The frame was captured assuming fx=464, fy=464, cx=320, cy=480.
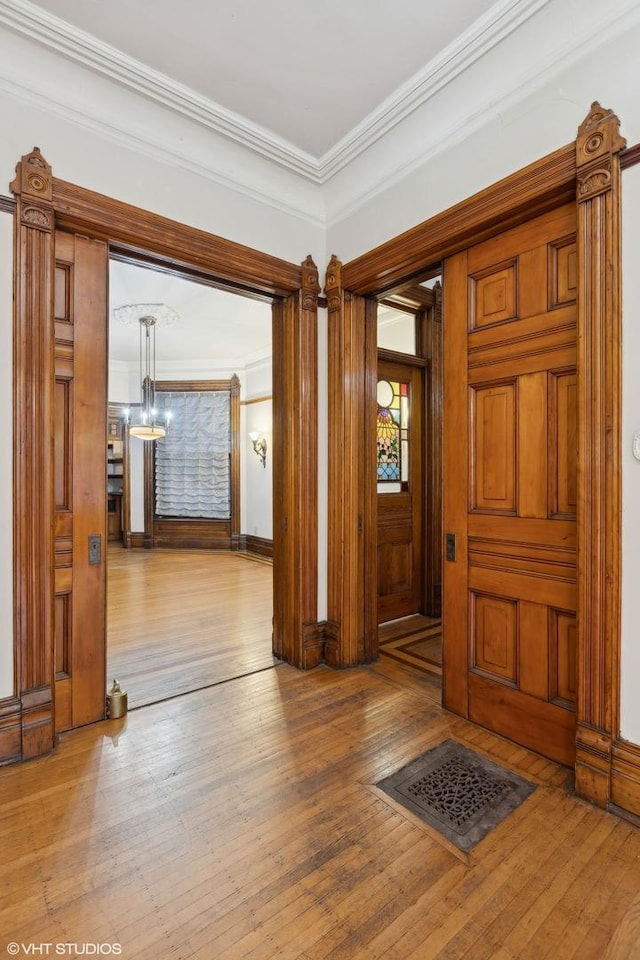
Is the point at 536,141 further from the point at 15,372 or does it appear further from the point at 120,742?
the point at 120,742

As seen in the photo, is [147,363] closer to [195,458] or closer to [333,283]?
[195,458]

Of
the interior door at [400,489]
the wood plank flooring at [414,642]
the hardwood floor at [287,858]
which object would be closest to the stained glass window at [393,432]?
the interior door at [400,489]

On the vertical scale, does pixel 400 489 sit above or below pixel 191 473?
below

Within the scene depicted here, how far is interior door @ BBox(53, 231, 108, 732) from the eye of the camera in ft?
7.66

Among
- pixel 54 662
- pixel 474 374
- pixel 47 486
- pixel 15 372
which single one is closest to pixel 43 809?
pixel 54 662

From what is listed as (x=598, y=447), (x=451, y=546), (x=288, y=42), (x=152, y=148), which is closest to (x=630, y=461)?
(x=598, y=447)

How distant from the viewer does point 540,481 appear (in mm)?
2184

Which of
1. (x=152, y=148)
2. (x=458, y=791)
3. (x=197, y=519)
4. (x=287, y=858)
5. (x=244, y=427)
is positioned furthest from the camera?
(x=197, y=519)

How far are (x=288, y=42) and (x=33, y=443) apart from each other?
2.18m

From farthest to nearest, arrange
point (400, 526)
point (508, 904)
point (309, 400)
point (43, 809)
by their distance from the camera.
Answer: point (400, 526) < point (309, 400) < point (43, 809) < point (508, 904)

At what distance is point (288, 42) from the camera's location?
6.95 feet

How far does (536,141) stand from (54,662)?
333 centimetres

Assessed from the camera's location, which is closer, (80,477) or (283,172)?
(80,477)

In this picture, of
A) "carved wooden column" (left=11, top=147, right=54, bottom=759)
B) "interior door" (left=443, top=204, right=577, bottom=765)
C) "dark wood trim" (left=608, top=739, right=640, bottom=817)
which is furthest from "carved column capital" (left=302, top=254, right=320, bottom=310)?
"dark wood trim" (left=608, top=739, right=640, bottom=817)
